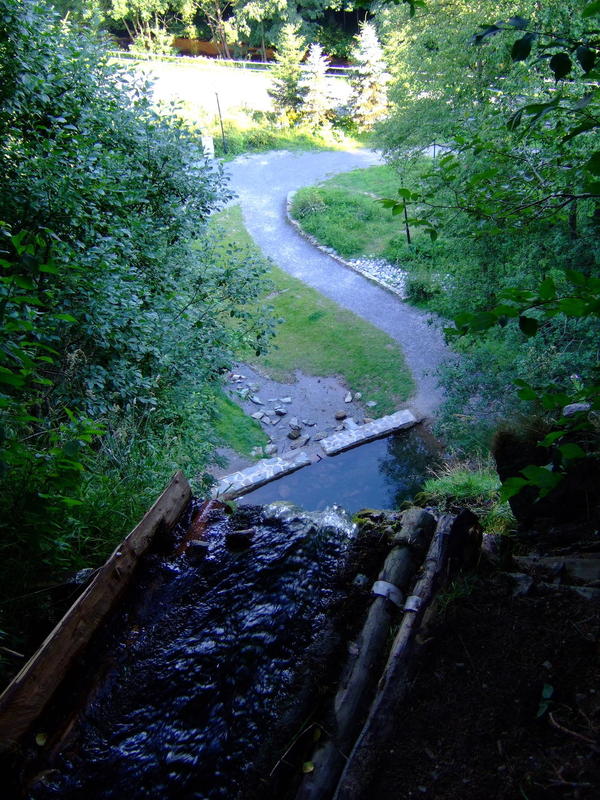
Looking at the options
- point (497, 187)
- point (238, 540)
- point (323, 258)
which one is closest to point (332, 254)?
point (323, 258)

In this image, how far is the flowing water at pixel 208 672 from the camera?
303cm

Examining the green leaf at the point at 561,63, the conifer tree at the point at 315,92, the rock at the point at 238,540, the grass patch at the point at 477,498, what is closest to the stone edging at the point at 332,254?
the conifer tree at the point at 315,92

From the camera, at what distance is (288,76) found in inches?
1184

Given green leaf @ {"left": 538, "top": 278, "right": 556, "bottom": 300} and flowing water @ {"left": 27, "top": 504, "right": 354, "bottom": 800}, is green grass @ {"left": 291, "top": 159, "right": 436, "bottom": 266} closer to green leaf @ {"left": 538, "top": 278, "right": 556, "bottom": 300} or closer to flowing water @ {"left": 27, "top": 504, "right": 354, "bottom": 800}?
flowing water @ {"left": 27, "top": 504, "right": 354, "bottom": 800}

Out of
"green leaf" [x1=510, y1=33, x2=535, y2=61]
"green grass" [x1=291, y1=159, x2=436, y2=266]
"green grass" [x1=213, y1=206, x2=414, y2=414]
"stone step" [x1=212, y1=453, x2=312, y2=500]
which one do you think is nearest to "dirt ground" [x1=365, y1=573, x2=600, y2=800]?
"green leaf" [x1=510, y1=33, x2=535, y2=61]

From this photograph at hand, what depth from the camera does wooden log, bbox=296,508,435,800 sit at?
2.85 m

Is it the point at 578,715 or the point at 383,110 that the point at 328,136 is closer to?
the point at 383,110

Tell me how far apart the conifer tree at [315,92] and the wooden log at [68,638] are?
30.9m

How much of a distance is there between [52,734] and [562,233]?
34.5 ft

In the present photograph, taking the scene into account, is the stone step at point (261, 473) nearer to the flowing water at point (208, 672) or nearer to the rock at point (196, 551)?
the rock at point (196, 551)

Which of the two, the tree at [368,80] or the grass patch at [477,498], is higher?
the tree at [368,80]

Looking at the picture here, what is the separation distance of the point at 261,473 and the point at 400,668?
30.1 ft

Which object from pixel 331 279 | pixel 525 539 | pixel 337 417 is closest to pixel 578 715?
pixel 525 539

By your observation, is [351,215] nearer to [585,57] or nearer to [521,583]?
[521,583]
